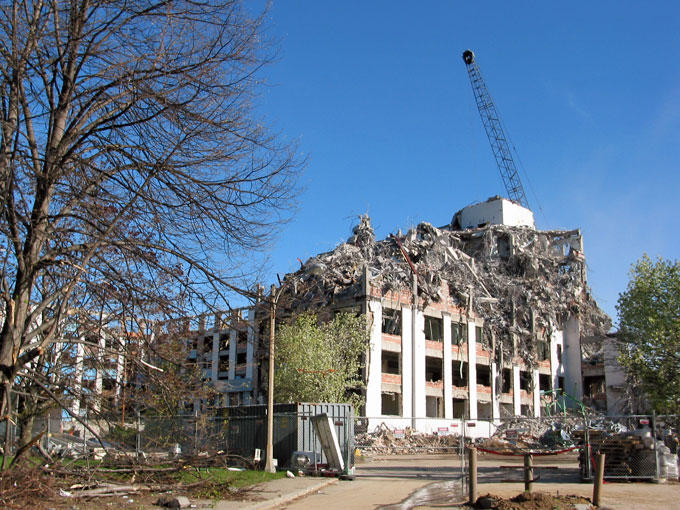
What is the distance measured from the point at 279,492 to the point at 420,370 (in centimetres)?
3447

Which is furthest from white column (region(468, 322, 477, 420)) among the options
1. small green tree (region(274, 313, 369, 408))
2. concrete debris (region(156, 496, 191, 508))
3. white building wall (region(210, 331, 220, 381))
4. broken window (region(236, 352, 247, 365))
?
concrete debris (region(156, 496, 191, 508))

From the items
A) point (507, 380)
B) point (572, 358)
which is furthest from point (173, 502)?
point (572, 358)

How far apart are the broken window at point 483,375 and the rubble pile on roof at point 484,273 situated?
2.64m

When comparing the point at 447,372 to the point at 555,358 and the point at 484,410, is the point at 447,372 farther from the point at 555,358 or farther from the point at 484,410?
the point at 555,358

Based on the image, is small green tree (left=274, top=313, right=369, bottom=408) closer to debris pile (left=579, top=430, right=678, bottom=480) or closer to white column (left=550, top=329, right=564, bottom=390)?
debris pile (left=579, top=430, right=678, bottom=480)

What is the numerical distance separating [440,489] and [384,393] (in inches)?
1207

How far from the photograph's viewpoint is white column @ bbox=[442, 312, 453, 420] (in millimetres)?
50125

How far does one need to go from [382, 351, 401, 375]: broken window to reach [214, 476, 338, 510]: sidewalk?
108 feet

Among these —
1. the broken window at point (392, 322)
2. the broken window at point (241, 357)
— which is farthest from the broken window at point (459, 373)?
the broken window at point (241, 357)

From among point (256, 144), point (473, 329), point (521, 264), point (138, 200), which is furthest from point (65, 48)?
point (521, 264)

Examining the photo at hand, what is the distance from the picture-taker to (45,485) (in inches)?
380

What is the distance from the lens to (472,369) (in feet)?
174

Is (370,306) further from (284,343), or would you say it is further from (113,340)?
(113,340)

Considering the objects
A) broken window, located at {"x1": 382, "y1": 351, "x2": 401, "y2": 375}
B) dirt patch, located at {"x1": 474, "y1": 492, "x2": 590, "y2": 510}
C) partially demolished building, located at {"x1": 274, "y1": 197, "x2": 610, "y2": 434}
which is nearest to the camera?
dirt patch, located at {"x1": 474, "y1": 492, "x2": 590, "y2": 510}
